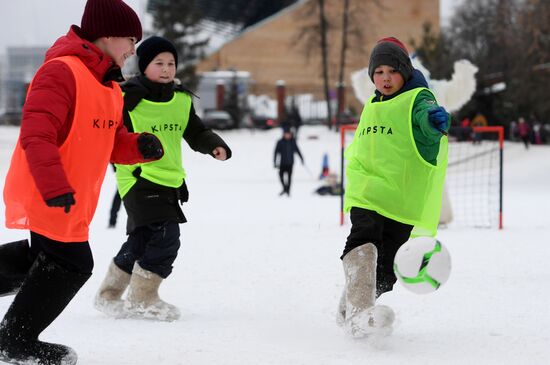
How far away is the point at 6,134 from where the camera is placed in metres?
39.9

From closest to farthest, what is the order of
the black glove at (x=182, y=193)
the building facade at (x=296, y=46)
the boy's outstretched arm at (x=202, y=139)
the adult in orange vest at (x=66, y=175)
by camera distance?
the adult in orange vest at (x=66, y=175), the boy's outstretched arm at (x=202, y=139), the black glove at (x=182, y=193), the building facade at (x=296, y=46)

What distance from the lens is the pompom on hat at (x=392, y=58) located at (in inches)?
174

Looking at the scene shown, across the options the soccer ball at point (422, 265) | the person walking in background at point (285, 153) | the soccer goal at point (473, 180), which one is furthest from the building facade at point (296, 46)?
the soccer ball at point (422, 265)

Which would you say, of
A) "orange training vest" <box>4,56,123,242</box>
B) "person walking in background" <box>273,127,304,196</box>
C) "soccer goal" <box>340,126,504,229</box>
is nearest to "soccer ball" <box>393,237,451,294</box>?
"orange training vest" <box>4,56,123,242</box>

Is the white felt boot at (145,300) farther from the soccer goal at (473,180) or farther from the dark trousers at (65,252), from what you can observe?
the soccer goal at (473,180)

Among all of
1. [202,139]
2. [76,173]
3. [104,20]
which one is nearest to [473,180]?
[202,139]

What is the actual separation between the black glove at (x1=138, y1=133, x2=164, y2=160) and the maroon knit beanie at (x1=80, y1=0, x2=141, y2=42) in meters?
0.54

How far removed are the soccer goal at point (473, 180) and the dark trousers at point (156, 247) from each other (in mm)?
4140

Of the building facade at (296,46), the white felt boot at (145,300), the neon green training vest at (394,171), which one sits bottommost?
the white felt boot at (145,300)

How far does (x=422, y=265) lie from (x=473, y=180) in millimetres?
16995

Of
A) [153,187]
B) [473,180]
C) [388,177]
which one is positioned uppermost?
[388,177]

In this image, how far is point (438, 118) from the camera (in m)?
4.07

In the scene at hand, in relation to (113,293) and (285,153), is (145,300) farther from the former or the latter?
(285,153)

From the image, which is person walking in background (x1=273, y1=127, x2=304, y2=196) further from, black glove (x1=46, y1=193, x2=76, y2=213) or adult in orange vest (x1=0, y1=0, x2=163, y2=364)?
black glove (x1=46, y1=193, x2=76, y2=213)
